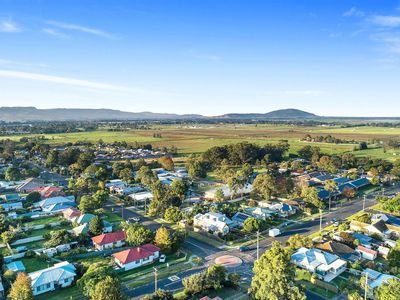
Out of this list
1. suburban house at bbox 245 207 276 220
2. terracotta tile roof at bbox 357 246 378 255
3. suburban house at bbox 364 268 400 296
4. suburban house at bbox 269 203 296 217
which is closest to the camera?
suburban house at bbox 364 268 400 296

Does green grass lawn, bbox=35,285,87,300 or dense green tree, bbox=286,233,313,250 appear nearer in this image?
green grass lawn, bbox=35,285,87,300

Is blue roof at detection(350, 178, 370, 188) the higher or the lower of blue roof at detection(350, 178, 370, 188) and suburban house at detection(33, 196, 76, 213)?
the higher

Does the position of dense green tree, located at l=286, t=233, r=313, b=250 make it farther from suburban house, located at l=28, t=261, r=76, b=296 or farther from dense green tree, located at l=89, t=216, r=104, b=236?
dense green tree, located at l=89, t=216, r=104, b=236

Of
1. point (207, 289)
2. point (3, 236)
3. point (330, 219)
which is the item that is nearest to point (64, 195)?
point (3, 236)

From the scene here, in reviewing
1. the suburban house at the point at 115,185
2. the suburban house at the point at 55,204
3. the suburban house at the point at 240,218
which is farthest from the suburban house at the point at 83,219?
the suburban house at the point at 240,218

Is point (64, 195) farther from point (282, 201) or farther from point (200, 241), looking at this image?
point (282, 201)

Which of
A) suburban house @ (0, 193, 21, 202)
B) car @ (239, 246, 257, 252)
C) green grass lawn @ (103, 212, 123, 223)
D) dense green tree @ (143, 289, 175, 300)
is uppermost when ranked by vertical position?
dense green tree @ (143, 289, 175, 300)

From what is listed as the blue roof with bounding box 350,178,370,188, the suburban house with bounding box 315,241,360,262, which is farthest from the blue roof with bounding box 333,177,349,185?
the suburban house with bounding box 315,241,360,262
